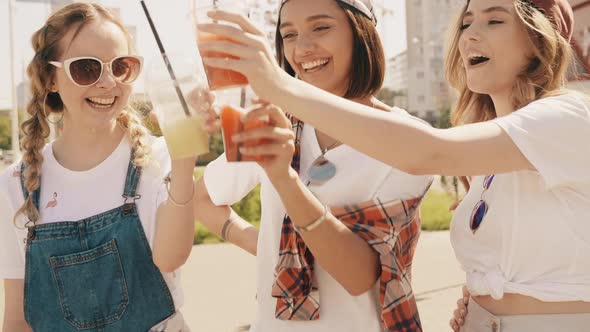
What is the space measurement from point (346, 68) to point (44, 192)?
41.8 inches

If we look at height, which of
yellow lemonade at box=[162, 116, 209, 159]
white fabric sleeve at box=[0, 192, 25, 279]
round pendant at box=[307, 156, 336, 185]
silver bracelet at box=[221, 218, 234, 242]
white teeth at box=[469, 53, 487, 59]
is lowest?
silver bracelet at box=[221, 218, 234, 242]

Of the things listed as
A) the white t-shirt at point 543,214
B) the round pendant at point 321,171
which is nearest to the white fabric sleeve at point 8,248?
the round pendant at point 321,171

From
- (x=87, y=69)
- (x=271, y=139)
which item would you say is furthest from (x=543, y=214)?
(x=87, y=69)

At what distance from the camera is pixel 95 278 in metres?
2.05

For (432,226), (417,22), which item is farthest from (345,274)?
(417,22)

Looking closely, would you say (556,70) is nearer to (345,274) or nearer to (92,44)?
(345,274)

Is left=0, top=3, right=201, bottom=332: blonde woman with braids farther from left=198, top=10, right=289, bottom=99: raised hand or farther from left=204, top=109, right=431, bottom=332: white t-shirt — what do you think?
left=198, top=10, right=289, bottom=99: raised hand

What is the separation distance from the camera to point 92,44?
7.16 ft

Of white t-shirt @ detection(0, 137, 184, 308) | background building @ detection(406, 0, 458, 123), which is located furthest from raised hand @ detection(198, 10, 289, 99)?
background building @ detection(406, 0, 458, 123)

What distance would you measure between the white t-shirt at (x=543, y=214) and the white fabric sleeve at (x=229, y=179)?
0.72 m

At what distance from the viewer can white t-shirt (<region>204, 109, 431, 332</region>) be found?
1800 millimetres

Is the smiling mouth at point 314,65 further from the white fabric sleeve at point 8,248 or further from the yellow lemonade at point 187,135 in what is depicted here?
the white fabric sleeve at point 8,248

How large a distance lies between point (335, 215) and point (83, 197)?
871mm

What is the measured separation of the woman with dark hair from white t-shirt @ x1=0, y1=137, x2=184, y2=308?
328 millimetres
